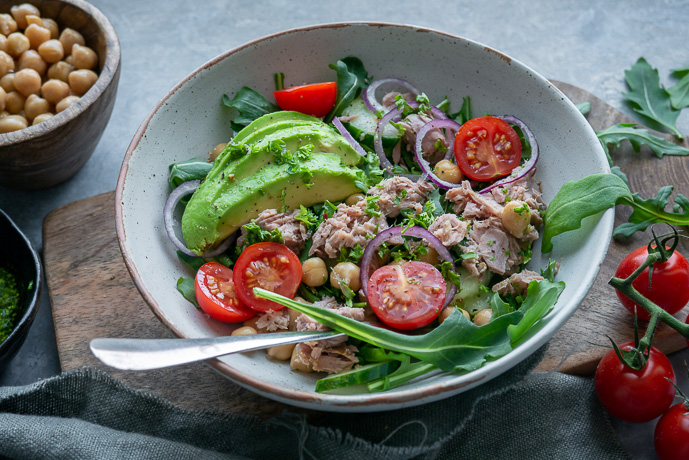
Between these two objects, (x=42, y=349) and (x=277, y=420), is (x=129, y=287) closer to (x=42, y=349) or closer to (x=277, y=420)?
(x=42, y=349)

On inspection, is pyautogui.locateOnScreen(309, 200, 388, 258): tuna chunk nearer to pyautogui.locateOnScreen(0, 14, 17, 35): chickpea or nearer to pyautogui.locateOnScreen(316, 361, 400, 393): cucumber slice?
pyautogui.locateOnScreen(316, 361, 400, 393): cucumber slice

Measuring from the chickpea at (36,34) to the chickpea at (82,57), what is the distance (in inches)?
9.1

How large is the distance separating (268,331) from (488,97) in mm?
1935

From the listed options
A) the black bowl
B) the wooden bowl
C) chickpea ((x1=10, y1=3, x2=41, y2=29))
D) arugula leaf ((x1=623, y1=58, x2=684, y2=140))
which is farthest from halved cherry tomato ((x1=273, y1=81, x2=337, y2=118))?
arugula leaf ((x1=623, y1=58, x2=684, y2=140))

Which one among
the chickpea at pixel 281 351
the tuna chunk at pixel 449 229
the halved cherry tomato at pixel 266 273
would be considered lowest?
the chickpea at pixel 281 351

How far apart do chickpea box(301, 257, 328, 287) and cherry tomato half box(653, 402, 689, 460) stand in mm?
1922

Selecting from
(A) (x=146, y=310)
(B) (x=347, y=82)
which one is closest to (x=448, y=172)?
(B) (x=347, y=82)

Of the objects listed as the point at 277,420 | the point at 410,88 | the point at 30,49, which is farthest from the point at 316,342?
the point at 30,49

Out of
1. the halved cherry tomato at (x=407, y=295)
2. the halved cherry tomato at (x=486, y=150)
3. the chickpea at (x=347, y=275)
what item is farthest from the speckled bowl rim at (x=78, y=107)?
the halved cherry tomato at (x=486, y=150)

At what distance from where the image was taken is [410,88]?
396 centimetres

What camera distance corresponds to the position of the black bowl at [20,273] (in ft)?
10.9

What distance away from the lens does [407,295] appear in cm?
304

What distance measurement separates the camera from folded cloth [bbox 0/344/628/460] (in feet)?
10.7

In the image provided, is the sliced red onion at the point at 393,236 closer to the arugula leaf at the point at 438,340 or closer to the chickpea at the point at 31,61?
the arugula leaf at the point at 438,340
